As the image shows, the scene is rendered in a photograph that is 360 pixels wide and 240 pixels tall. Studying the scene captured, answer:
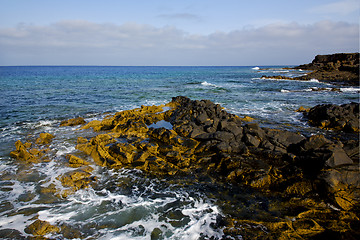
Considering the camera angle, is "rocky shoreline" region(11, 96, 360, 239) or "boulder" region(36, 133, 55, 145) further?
"boulder" region(36, 133, 55, 145)

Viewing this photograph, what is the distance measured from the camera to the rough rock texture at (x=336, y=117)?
1252cm

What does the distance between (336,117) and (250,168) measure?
31.3 ft

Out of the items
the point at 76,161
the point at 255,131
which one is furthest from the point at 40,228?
the point at 255,131

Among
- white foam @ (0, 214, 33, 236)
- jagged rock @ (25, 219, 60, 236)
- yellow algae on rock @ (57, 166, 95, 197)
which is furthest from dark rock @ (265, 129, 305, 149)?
white foam @ (0, 214, 33, 236)

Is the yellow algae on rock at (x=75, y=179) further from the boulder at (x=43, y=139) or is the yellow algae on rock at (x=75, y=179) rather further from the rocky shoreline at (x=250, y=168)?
the boulder at (x=43, y=139)

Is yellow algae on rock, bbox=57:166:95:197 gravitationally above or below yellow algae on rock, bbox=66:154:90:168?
below

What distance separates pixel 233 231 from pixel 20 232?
5.29 m

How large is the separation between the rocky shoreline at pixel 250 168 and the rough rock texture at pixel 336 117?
9cm

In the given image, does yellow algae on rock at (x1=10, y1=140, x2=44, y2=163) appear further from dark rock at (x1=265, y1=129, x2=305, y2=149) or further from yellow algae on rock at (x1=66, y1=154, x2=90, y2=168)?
dark rock at (x1=265, y1=129, x2=305, y2=149)

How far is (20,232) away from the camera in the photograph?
5.16 meters

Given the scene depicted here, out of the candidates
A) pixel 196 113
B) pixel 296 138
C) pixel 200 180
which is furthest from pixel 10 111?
pixel 296 138

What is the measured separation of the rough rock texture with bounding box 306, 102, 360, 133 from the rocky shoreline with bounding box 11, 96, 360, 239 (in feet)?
0.30

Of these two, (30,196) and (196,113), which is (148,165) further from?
(196,113)

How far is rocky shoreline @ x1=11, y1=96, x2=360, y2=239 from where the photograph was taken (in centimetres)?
533
